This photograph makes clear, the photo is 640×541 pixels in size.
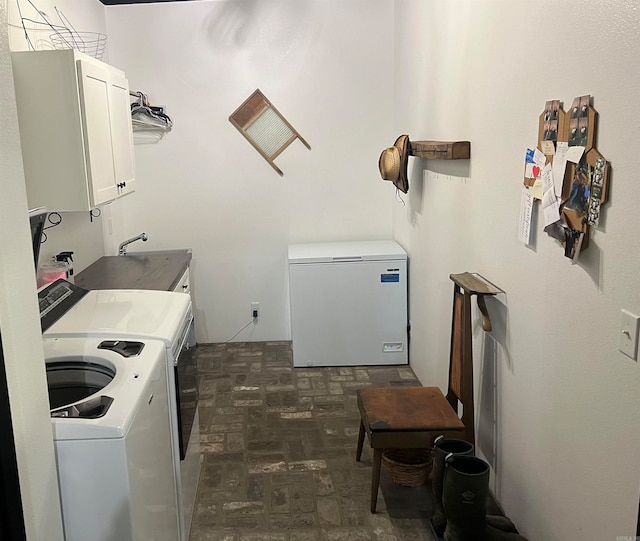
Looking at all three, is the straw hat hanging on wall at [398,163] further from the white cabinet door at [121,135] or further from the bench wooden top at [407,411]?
the white cabinet door at [121,135]

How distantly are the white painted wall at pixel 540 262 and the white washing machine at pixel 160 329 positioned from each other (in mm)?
1345

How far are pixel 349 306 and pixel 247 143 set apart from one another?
1.53m

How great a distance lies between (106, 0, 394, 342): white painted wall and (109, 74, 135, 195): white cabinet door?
38.6 inches

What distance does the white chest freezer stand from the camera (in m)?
4.34

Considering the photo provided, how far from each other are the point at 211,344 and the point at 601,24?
3976 millimetres

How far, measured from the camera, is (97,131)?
294cm

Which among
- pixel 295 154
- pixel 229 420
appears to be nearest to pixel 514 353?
pixel 229 420

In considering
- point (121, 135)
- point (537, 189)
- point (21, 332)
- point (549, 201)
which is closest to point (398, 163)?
point (121, 135)

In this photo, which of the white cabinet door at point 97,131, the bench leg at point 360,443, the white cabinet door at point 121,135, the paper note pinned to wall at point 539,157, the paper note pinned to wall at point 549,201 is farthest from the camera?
the white cabinet door at point 121,135

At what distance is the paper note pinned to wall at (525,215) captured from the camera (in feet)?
7.15

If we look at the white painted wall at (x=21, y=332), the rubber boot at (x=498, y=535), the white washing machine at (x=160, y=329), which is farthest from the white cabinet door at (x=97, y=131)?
the rubber boot at (x=498, y=535)

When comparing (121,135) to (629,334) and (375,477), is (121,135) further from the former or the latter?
(629,334)

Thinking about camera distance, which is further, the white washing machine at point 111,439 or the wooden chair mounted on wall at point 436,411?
the wooden chair mounted on wall at point 436,411

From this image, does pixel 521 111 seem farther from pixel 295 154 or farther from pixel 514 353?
pixel 295 154
